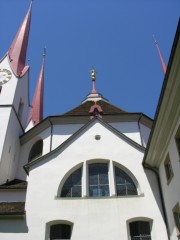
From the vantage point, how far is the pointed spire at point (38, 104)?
98.7 feet

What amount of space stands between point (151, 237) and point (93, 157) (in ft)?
14.3

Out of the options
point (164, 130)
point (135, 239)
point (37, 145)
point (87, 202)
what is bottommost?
point (135, 239)

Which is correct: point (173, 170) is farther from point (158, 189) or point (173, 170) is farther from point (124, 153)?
point (124, 153)

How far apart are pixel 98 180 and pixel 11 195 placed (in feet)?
16.4

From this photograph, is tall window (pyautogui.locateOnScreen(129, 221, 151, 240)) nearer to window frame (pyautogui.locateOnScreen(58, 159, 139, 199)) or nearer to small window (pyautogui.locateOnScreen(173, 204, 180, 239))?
window frame (pyautogui.locateOnScreen(58, 159, 139, 199))

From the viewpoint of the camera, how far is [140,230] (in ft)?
39.8

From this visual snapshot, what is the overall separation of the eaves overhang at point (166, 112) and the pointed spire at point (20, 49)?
14.1 meters

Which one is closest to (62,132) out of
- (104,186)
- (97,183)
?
(97,183)

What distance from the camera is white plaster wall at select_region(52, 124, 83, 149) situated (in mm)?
18250

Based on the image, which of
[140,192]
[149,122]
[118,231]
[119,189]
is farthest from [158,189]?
[149,122]

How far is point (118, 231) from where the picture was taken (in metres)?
11.8

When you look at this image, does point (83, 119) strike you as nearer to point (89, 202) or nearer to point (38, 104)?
point (89, 202)

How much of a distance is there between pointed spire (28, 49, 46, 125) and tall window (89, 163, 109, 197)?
15658 millimetres

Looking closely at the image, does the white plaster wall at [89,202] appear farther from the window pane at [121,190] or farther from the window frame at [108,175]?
the window pane at [121,190]
